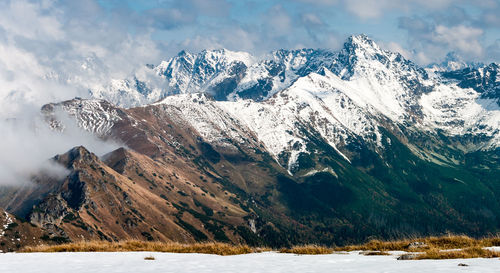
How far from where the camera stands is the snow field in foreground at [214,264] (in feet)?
66.0

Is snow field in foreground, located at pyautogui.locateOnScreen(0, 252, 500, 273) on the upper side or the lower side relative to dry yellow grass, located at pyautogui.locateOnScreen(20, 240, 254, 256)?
lower

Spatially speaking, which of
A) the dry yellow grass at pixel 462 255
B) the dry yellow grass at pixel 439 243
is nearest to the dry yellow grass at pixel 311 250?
the dry yellow grass at pixel 439 243

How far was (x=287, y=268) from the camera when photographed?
21.4 m

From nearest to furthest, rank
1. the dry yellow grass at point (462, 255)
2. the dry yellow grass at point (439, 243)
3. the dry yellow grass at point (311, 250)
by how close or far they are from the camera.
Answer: the dry yellow grass at point (462, 255) → the dry yellow grass at point (439, 243) → the dry yellow grass at point (311, 250)

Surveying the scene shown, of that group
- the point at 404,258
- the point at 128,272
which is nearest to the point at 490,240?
the point at 404,258

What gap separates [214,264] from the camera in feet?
77.4

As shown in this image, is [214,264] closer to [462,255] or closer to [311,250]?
[311,250]

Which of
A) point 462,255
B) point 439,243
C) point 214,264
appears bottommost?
point 214,264

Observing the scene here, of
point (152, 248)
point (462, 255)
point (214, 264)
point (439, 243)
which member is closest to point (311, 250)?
point (214, 264)

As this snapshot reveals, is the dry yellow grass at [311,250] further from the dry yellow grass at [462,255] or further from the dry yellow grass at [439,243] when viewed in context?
the dry yellow grass at [462,255]

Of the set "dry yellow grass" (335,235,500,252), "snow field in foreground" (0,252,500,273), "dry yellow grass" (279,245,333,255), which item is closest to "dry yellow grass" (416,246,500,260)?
"snow field in foreground" (0,252,500,273)

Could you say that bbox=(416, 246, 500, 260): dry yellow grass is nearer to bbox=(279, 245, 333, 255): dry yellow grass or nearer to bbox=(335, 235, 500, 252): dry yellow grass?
bbox=(335, 235, 500, 252): dry yellow grass

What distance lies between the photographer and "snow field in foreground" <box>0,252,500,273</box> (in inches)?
792

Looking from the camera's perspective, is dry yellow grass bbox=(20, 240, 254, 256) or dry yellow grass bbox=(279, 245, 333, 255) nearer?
dry yellow grass bbox=(279, 245, 333, 255)
